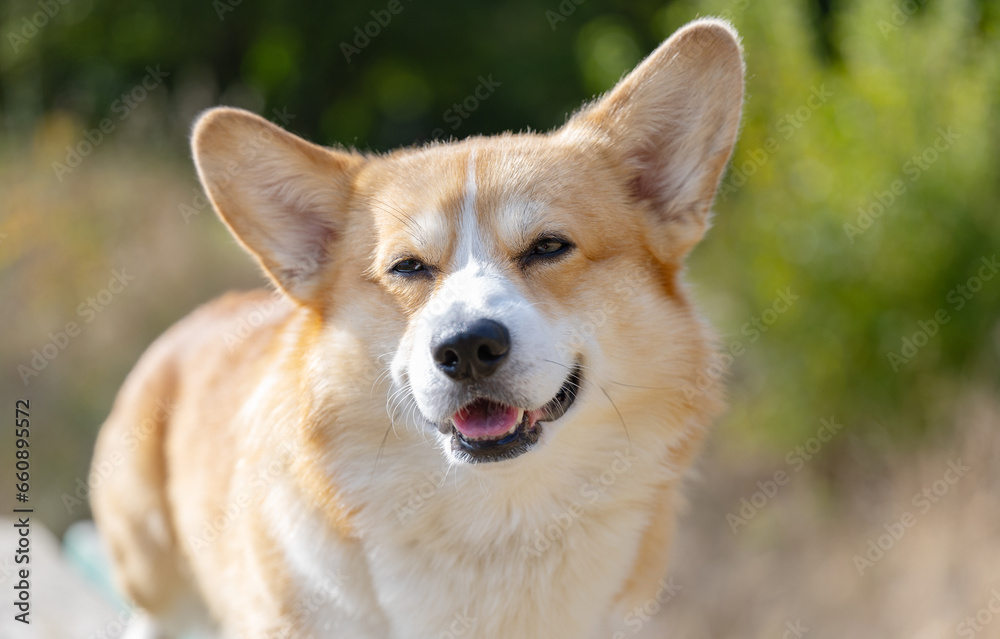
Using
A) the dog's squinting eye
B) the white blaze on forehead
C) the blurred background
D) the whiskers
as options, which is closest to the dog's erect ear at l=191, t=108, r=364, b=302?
the white blaze on forehead

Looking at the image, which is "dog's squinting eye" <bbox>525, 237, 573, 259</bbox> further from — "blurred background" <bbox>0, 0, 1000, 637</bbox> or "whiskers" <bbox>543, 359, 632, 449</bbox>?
"blurred background" <bbox>0, 0, 1000, 637</bbox>

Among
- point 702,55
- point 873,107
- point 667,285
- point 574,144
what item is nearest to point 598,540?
point 667,285

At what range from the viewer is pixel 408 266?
8.61 feet

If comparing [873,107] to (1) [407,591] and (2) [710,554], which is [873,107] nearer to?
(2) [710,554]

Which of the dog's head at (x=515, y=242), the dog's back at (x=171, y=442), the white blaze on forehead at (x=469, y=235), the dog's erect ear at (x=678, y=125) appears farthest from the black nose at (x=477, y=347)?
the dog's back at (x=171, y=442)

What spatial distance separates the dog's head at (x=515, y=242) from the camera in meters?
2.35

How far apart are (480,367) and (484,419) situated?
0.70 feet

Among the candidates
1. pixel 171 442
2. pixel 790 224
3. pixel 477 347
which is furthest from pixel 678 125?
pixel 790 224

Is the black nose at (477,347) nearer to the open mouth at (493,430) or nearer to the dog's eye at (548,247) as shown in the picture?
the open mouth at (493,430)

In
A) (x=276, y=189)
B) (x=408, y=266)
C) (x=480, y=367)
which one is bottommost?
(x=480, y=367)

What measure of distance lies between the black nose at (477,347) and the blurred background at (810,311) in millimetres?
2699

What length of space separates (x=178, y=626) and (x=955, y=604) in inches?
146

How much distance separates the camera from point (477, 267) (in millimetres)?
2486

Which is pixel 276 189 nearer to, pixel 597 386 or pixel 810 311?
pixel 597 386
